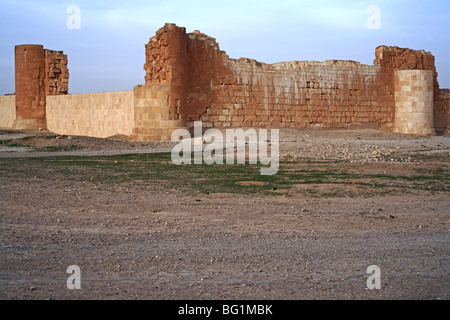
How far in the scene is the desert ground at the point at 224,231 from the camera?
4137 millimetres

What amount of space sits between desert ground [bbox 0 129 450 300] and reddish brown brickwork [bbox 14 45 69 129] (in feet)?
64.2

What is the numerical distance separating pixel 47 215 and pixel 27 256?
1.92m

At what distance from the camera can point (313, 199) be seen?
844 cm

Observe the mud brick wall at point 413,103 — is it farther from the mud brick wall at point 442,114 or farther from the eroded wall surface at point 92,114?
the eroded wall surface at point 92,114

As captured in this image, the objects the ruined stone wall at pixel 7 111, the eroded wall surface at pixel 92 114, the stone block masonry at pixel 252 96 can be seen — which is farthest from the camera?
the ruined stone wall at pixel 7 111

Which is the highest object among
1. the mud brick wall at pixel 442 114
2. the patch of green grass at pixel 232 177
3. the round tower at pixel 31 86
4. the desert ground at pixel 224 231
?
the round tower at pixel 31 86

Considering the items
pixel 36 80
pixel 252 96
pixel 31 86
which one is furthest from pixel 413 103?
pixel 31 86

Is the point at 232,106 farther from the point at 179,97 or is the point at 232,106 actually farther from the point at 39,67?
the point at 39,67

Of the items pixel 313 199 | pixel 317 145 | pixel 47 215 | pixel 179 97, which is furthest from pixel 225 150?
pixel 47 215

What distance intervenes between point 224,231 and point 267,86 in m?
16.8

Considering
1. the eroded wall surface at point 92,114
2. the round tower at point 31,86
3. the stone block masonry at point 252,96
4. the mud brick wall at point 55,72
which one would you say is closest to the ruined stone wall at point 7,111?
the round tower at point 31,86

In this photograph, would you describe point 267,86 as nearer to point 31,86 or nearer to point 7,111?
point 31,86

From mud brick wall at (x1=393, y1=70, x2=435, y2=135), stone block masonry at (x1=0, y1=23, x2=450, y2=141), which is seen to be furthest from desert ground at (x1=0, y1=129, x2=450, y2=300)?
mud brick wall at (x1=393, y1=70, x2=435, y2=135)

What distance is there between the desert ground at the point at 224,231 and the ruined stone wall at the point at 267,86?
8659 millimetres
